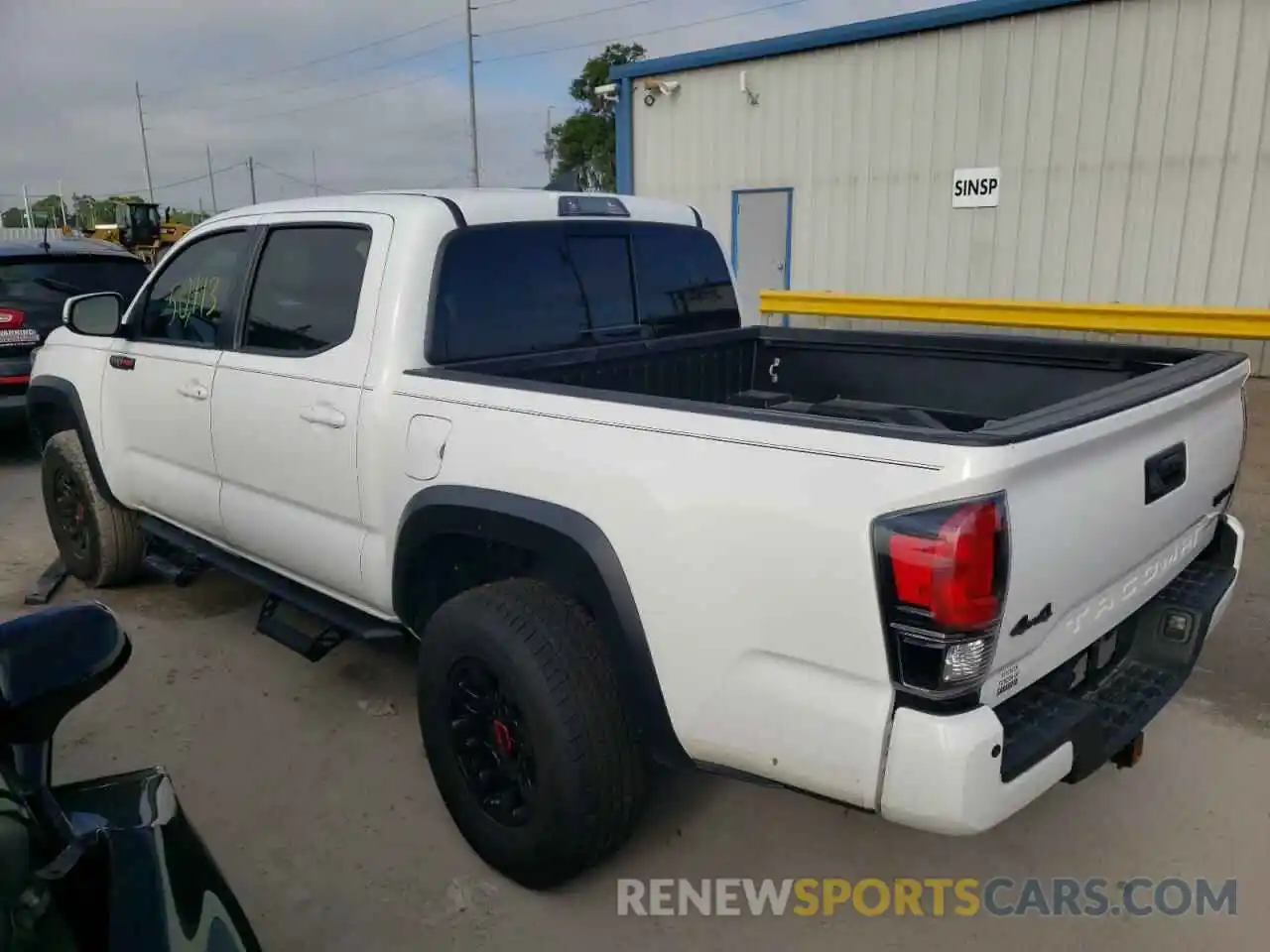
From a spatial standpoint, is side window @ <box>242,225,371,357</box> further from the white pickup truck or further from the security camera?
the security camera

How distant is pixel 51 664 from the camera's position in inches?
62.1

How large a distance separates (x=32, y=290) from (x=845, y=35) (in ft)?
29.5

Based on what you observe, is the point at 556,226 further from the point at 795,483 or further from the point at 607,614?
the point at 795,483

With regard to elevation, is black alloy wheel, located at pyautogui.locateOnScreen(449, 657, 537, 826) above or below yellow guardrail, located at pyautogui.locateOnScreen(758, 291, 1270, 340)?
below

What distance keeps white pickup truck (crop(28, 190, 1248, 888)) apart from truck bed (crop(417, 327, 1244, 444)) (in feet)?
0.05

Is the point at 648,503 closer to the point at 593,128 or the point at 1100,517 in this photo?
the point at 1100,517

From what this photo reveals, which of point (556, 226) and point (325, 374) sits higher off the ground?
point (556, 226)

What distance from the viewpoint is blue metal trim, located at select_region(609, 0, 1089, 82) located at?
1025 centimetres

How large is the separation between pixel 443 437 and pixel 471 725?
0.82 m

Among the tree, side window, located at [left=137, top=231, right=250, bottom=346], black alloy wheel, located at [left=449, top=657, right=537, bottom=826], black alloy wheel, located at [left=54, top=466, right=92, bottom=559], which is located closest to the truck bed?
black alloy wheel, located at [left=449, top=657, right=537, bottom=826]

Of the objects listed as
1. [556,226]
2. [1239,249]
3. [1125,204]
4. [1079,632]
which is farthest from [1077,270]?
[1079,632]

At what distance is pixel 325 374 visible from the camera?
317cm

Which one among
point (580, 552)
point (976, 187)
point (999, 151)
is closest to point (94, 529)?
point (580, 552)

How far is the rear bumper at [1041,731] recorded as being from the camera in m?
1.92
